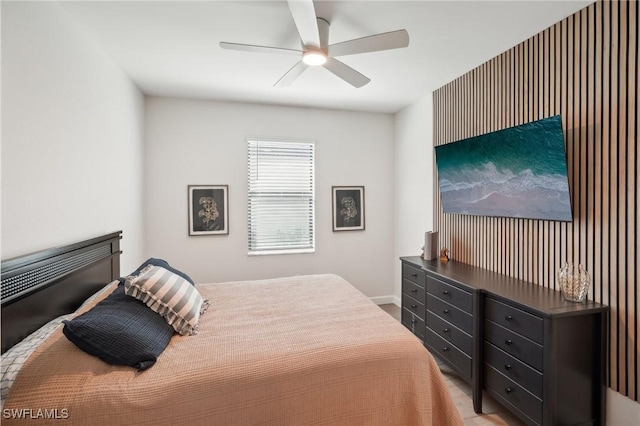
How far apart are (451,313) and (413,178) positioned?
6.49 feet

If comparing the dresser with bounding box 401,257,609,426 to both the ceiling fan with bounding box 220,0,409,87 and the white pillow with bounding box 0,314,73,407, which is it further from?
the white pillow with bounding box 0,314,73,407

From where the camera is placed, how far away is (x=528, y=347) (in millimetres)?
1977

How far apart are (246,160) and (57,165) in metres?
2.25

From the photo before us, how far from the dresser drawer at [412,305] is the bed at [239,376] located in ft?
3.97

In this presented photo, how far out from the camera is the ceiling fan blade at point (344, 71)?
2320 millimetres

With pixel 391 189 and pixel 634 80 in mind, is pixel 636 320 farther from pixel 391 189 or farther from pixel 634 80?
pixel 391 189

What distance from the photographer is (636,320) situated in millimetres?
1812

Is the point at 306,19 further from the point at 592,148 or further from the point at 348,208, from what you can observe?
the point at 348,208

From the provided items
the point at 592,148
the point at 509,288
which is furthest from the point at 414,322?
the point at 592,148

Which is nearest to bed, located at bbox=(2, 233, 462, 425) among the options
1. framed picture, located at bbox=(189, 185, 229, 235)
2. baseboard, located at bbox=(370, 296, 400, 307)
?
framed picture, located at bbox=(189, 185, 229, 235)

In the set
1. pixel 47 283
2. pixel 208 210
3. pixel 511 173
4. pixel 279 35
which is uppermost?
pixel 279 35

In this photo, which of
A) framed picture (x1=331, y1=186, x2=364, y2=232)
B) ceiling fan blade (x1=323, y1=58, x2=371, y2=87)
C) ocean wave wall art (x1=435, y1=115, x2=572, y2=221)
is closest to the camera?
ocean wave wall art (x1=435, y1=115, x2=572, y2=221)

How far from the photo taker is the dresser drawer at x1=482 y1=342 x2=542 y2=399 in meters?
1.93

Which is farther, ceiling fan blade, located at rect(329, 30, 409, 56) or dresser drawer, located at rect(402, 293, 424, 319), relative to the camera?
dresser drawer, located at rect(402, 293, 424, 319)
